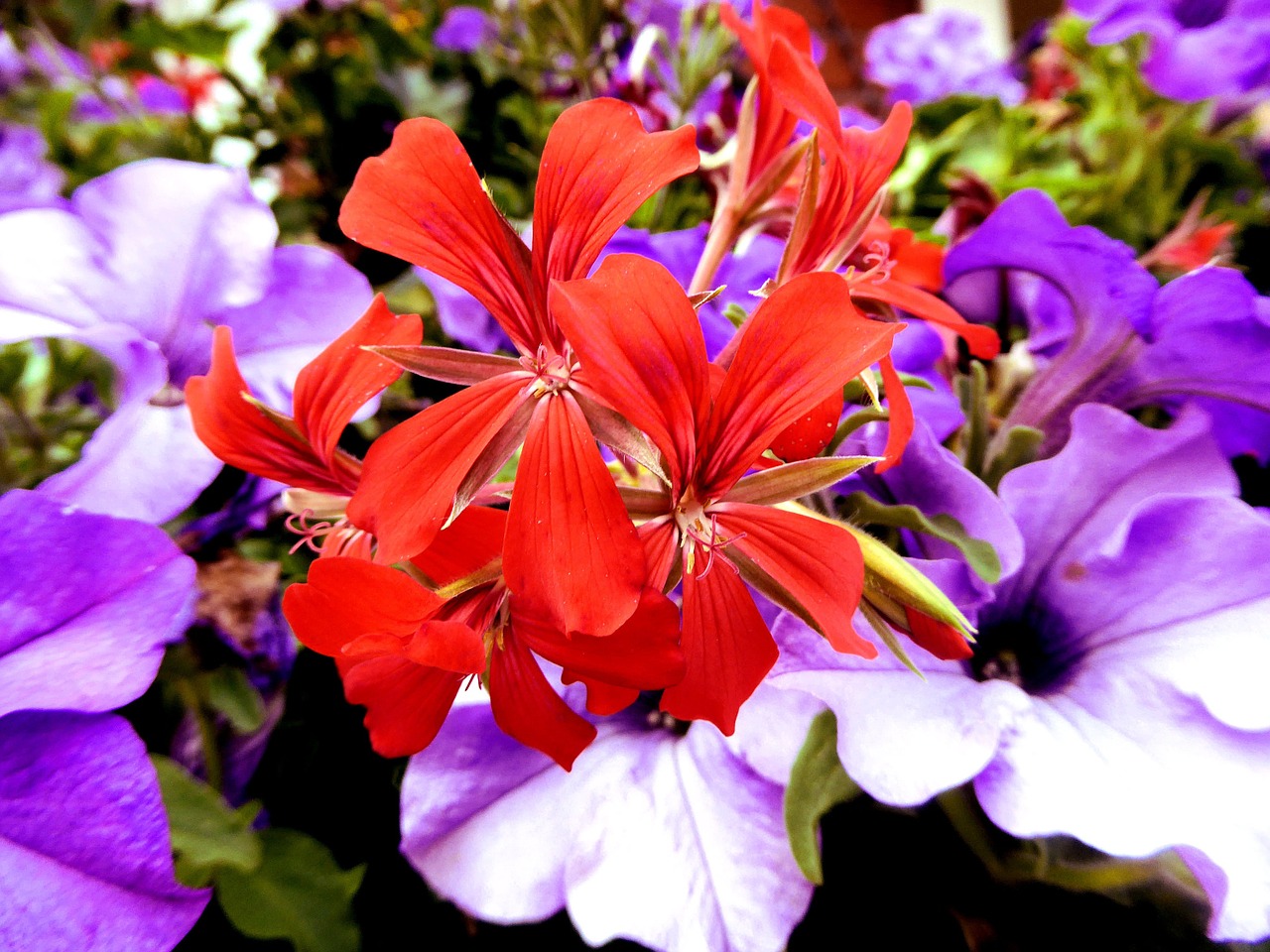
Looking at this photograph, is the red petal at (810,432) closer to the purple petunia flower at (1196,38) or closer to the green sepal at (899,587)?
the green sepal at (899,587)

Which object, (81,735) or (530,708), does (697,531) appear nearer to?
(530,708)

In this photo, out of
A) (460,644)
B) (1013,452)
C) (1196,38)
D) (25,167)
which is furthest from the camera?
(25,167)

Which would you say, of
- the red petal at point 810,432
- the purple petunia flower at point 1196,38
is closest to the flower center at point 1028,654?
the red petal at point 810,432

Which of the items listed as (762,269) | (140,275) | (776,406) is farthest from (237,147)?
(776,406)

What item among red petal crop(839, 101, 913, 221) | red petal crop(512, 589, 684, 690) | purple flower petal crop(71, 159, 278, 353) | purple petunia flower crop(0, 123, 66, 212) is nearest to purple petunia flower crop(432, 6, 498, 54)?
purple petunia flower crop(0, 123, 66, 212)

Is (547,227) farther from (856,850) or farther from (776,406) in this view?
(856,850)

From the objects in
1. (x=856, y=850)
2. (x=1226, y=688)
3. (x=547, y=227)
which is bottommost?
(x=856, y=850)

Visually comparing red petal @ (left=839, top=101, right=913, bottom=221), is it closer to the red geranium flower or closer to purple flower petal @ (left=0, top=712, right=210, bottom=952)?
the red geranium flower

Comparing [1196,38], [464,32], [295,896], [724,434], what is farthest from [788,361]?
[464,32]
